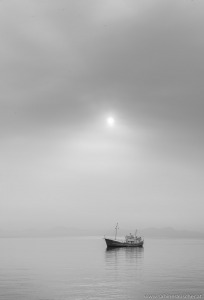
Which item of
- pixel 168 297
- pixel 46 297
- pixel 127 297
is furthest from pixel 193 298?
pixel 46 297

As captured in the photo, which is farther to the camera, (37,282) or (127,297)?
(37,282)

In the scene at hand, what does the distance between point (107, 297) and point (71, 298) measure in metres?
5.58

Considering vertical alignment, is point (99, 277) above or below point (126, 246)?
below

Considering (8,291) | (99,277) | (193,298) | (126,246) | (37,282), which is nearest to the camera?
(193,298)

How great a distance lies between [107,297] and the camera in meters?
57.7

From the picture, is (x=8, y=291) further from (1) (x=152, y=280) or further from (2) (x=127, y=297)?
(1) (x=152, y=280)

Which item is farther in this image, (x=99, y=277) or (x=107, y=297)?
(x=99, y=277)

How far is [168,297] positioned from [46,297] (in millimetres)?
18570

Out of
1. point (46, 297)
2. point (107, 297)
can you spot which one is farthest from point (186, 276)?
point (46, 297)

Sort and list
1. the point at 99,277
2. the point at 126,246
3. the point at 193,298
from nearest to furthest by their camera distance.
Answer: the point at 193,298, the point at 99,277, the point at 126,246

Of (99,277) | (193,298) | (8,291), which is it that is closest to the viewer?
(193,298)

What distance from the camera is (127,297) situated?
57.9m

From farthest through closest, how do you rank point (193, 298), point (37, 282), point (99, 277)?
point (99, 277) → point (37, 282) → point (193, 298)

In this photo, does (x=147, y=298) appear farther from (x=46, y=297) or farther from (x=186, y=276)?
(x=186, y=276)
